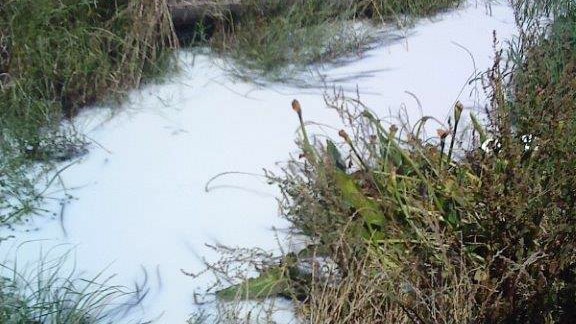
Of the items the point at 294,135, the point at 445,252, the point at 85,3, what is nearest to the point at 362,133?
the point at 294,135

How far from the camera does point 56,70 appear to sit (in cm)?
334

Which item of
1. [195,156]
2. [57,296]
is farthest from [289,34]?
[57,296]

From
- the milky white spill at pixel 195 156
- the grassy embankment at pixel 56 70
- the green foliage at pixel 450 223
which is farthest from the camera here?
the grassy embankment at pixel 56 70

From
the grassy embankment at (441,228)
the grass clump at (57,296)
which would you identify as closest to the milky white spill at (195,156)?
the grass clump at (57,296)

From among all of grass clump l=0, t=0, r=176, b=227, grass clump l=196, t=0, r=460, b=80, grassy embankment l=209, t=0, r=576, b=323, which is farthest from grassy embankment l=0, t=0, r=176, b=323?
grassy embankment l=209, t=0, r=576, b=323

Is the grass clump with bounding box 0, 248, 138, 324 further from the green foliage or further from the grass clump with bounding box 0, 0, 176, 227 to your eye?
the green foliage

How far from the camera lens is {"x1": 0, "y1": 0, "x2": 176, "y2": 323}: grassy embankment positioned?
3.01 metres

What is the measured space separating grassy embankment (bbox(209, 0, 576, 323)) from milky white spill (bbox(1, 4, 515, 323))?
25cm

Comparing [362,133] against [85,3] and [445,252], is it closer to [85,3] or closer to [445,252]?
[445,252]

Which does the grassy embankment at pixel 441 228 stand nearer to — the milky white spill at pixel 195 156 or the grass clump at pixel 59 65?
the milky white spill at pixel 195 156

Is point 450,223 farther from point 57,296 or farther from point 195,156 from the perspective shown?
point 57,296

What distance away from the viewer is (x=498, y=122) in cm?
263

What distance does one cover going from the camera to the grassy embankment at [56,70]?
9.87 feet

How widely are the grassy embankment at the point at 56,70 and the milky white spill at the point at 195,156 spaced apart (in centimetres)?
9
